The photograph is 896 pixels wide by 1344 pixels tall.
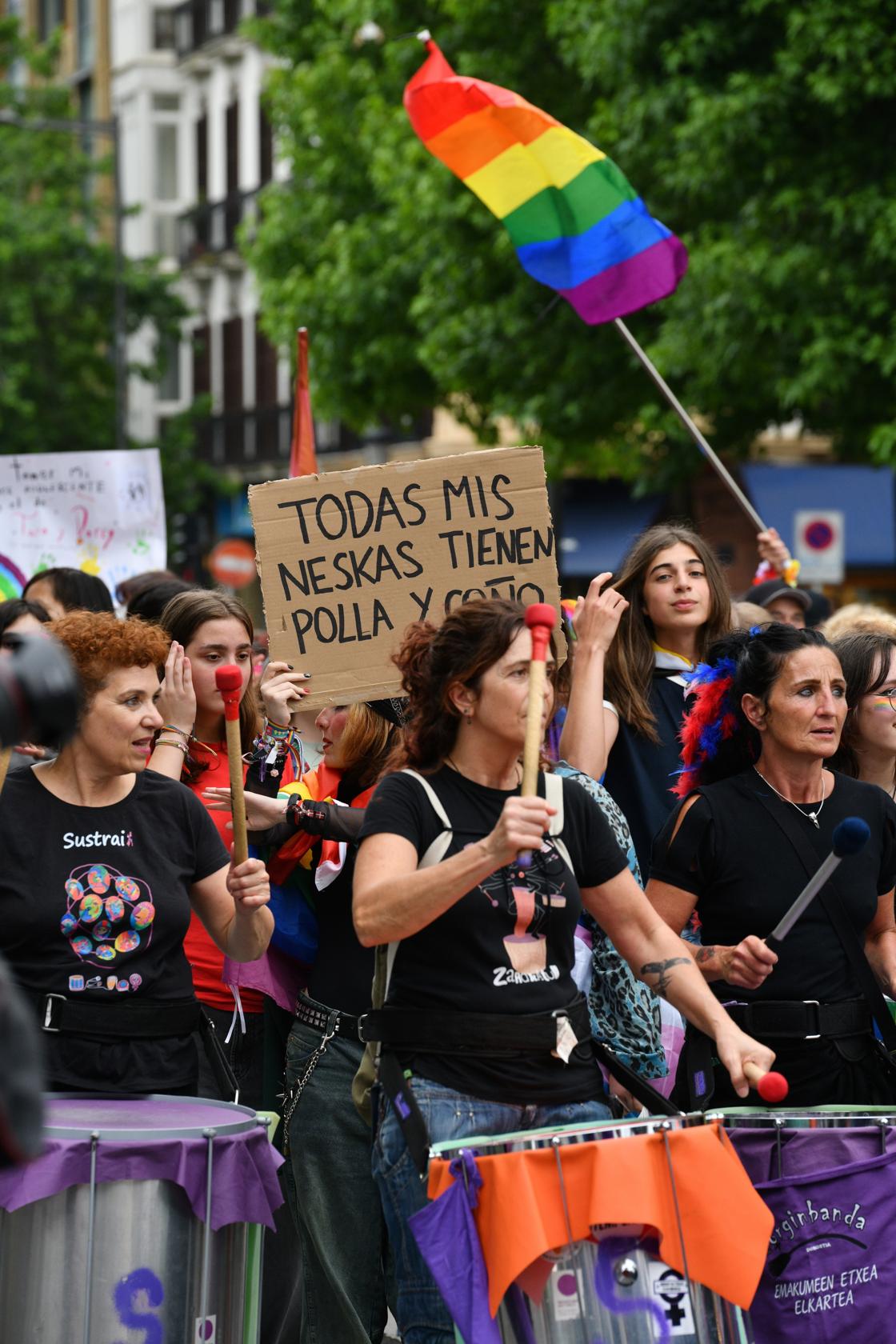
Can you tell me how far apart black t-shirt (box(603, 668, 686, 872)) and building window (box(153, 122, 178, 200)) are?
3693 centimetres

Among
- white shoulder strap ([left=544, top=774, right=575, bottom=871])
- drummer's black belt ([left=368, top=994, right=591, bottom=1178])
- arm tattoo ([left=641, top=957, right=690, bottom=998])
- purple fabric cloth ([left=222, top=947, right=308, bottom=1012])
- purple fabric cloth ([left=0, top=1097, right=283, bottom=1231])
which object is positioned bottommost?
purple fabric cloth ([left=0, top=1097, right=283, bottom=1231])

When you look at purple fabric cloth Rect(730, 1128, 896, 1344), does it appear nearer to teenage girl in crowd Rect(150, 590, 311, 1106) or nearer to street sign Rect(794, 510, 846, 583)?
teenage girl in crowd Rect(150, 590, 311, 1106)

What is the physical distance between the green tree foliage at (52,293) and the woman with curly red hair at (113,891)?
1083 inches

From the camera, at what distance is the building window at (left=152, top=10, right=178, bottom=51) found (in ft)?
134

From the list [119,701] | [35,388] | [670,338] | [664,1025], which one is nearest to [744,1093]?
[664,1025]

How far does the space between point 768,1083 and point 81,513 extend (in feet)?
21.2

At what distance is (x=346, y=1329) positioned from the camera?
15.4 feet

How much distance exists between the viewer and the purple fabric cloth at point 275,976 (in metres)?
4.91

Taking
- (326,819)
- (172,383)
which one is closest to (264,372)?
(172,383)

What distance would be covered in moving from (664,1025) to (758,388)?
1126 cm

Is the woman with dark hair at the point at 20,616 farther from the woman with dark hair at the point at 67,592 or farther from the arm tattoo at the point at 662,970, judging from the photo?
the arm tattoo at the point at 662,970

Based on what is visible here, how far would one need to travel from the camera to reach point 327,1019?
467 cm

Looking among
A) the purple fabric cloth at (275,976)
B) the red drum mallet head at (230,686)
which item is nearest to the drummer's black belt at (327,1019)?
the purple fabric cloth at (275,976)

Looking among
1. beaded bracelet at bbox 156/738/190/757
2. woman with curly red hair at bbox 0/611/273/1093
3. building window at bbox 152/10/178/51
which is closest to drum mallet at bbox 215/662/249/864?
woman with curly red hair at bbox 0/611/273/1093
